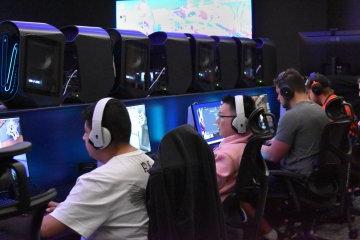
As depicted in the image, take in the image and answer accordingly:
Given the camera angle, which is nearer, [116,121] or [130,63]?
[116,121]

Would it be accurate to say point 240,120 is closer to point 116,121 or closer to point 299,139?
point 299,139

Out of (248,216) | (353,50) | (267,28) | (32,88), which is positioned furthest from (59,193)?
(267,28)

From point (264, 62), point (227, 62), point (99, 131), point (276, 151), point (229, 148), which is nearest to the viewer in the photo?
point (99, 131)

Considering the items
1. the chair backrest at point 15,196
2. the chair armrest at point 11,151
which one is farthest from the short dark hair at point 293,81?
the chair armrest at point 11,151

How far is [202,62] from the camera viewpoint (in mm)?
3520

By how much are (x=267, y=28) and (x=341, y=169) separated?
3.97 m

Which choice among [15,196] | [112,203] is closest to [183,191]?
[112,203]

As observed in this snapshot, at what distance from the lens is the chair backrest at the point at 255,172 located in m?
2.44

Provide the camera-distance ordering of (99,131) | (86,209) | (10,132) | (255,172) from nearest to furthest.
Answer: (86,209)
(99,131)
(10,132)
(255,172)

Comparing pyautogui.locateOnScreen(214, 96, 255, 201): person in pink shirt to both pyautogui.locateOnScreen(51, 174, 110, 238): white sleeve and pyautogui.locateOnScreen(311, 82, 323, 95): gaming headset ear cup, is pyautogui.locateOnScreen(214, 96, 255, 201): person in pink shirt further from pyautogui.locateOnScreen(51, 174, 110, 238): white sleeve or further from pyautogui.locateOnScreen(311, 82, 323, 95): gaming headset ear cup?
pyautogui.locateOnScreen(311, 82, 323, 95): gaming headset ear cup

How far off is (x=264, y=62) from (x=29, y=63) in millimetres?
2556

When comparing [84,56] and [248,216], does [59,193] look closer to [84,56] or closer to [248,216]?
[84,56]

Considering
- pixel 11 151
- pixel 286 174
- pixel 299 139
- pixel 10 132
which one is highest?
pixel 11 151

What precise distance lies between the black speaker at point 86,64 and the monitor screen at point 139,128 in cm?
33
